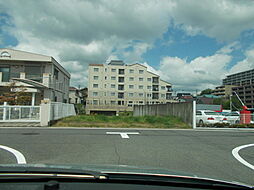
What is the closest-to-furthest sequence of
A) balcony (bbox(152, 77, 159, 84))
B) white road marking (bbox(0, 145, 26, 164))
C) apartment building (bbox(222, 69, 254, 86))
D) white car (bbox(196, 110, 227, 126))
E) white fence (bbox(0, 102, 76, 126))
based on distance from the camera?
white road marking (bbox(0, 145, 26, 164)) → white fence (bbox(0, 102, 76, 126)) → white car (bbox(196, 110, 227, 126)) → balcony (bbox(152, 77, 159, 84)) → apartment building (bbox(222, 69, 254, 86))

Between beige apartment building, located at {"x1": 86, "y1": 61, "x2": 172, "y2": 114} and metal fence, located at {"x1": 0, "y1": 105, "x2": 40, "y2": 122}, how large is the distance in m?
39.5

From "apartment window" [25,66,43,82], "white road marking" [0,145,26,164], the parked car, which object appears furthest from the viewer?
"apartment window" [25,66,43,82]

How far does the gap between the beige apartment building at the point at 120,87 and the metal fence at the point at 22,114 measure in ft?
130

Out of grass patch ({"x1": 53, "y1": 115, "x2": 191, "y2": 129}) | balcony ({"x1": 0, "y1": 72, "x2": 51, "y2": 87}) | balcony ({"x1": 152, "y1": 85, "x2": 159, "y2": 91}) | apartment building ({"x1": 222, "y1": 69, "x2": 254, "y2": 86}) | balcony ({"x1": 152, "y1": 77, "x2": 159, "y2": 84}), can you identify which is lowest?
grass patch ({"x1": 53, "y1": 115, "x2": 191, "y2": 129})

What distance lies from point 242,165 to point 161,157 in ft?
6.81

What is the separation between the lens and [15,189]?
152cm

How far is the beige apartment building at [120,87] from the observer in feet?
184

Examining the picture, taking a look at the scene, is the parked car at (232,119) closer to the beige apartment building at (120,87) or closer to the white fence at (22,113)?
the white fence at (22,113)

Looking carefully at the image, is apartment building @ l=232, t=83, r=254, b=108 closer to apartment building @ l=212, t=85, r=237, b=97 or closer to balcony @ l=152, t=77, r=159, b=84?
apartment building @ l=212, t=85, r=237, b=97

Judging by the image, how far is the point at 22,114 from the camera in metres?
15.1

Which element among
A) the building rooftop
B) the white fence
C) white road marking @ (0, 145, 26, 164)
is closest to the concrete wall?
the white fence

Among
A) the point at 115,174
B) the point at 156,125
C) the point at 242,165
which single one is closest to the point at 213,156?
the point at 242,165

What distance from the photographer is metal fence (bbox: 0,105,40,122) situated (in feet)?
49.1

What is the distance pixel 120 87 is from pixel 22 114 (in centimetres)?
4366
